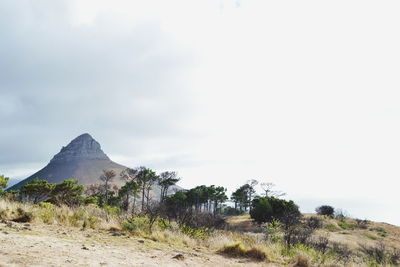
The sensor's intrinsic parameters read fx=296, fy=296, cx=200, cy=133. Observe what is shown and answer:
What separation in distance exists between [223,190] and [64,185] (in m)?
41.7

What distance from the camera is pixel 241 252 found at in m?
8.62

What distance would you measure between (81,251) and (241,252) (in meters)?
4.72

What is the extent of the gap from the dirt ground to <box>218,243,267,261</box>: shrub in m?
0.53

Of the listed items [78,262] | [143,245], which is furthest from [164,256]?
[78,262]

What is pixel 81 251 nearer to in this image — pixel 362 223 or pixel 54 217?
pixel 54 217

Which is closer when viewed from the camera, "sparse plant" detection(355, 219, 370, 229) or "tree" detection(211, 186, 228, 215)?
"sparse plant" detection(355, 219, 370, 229)

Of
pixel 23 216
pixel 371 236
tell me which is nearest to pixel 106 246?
pixel 23 216

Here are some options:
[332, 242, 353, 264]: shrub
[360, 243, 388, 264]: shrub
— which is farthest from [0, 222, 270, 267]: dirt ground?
[360, 243, 388, 264]: shrub

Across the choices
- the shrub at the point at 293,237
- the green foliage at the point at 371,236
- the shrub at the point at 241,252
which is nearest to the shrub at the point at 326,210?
the green foliage at the point at 371,236

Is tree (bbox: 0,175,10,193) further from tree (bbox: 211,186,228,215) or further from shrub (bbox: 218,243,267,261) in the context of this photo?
tree (bbox: 211,186,228,215)

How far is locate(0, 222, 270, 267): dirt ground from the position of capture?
475 centimetres

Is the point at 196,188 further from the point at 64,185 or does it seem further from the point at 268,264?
the point at 268,264

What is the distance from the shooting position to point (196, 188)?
229 ft

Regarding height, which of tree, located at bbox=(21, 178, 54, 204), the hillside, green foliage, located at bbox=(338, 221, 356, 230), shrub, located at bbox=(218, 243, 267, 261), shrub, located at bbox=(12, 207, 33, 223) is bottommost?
green foliage, located at bbox=(338, 221, 356, 230)
